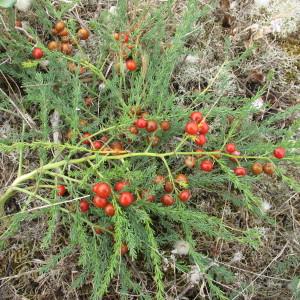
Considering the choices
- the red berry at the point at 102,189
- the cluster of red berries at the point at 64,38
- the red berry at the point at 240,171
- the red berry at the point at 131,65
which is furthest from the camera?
the cluster of red berries at the point at 64,38

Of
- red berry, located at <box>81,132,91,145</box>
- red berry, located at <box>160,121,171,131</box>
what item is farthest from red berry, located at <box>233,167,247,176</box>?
red berry, located at <box>81,132,91,145</box>

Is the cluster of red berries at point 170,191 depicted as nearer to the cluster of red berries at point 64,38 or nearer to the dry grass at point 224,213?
the dry grass at point 224,213

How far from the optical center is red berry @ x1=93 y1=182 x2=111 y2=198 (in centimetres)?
236

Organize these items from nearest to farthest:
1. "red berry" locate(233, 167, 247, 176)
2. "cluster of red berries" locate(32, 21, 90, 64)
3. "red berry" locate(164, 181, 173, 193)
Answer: "red berry" locate(233, 167, 247, 176)
"red berry" locate(164, 181, 173, 193)
"cluster of red berries" locate(32, 21, 90, 64)

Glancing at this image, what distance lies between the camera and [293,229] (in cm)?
318

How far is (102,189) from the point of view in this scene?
2.35 meters

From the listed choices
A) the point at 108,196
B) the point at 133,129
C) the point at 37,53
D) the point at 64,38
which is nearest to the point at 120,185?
the point at 108,196

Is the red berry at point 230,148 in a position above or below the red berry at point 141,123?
below

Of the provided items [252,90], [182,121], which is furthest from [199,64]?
[182,121]

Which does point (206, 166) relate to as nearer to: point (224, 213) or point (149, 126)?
point (149, 126)

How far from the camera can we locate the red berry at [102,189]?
2355 millimetres

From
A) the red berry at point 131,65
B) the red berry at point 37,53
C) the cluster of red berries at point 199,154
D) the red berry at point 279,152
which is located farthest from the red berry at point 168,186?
the red berry at point 37,53

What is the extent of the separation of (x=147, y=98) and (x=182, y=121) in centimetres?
27

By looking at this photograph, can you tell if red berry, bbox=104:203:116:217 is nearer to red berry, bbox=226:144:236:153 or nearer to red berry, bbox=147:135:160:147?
red berry, bbox=147:135:160:147
